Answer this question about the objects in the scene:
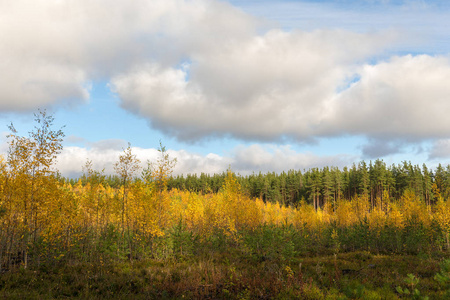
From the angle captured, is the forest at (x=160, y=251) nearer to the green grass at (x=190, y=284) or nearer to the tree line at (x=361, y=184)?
the green grass at (x=190, y=284)

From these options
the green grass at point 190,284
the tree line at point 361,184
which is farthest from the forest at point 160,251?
the tree line at point 361,184

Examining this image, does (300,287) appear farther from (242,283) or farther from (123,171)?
(123,171)

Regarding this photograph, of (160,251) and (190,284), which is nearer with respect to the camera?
(190,284)

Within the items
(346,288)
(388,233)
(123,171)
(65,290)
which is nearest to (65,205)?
(123,171)

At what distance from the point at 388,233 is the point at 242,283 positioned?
17.8 metres

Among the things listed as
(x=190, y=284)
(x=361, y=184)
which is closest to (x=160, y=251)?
(x=190, y=284)

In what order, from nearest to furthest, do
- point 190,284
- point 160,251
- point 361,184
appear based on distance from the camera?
point 190,284, point 160,251, point 361,184

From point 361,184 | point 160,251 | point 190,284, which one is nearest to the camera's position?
point 190,284

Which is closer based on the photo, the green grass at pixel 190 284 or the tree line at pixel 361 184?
the green grass at pixel 190 284

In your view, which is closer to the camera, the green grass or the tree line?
the green grass

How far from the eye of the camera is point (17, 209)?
1240cm

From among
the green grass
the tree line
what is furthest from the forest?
the tree line

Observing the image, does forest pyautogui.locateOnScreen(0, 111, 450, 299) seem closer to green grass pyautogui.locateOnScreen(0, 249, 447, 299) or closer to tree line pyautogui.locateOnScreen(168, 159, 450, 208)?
green grass pyautogui.locateOnScreen(0, 249, 447, 299)

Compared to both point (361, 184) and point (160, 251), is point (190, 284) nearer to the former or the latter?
point (160, 251)
